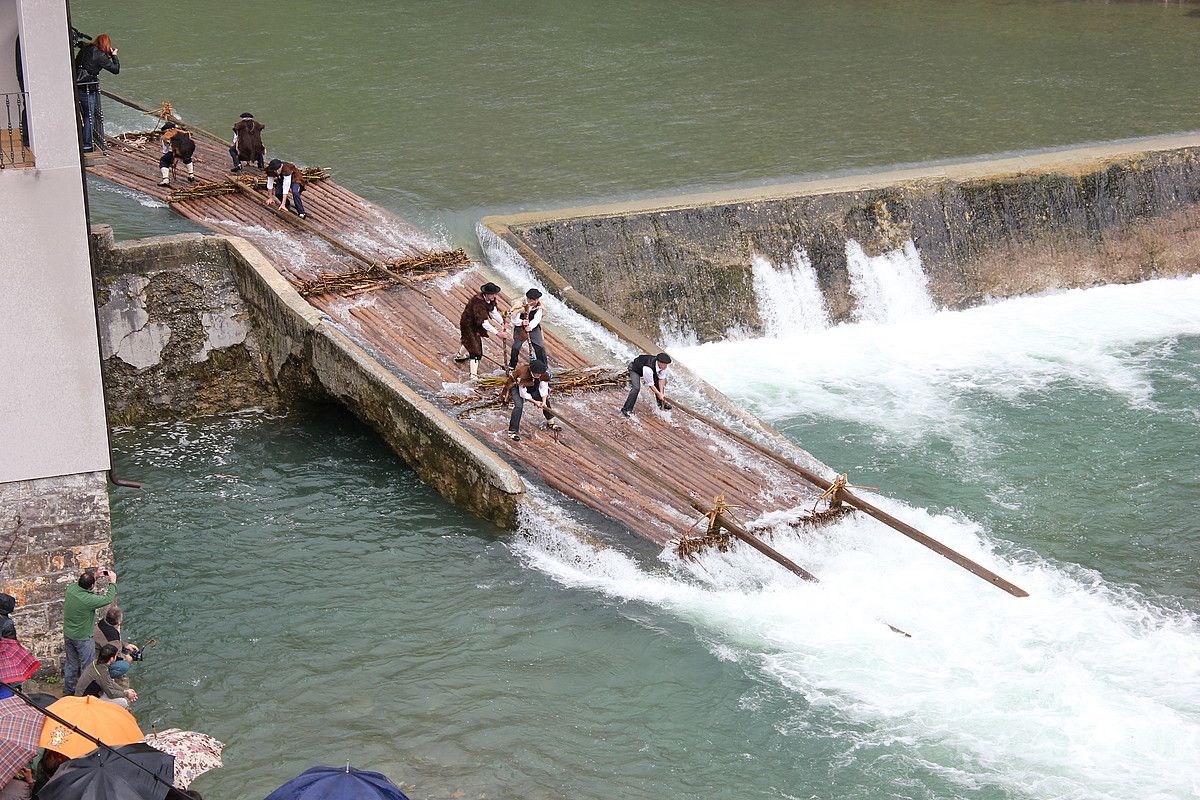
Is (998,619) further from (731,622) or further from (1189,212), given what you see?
(1189,212)

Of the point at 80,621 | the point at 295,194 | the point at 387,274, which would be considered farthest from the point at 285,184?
the point at 80,621

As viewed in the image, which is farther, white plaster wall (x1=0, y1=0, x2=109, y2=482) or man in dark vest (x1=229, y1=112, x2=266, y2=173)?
man in dark vest (x1=229, y1=112, x2=266, y2=173)

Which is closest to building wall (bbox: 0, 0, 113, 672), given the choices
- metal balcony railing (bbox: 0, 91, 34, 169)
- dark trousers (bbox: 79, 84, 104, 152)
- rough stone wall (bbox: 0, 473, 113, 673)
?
rough stone wall (bbox: 0, 473, 113, 673)

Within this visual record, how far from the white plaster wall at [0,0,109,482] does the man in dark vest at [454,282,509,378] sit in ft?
16.0

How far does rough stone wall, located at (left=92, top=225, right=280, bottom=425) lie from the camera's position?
18.3 metres

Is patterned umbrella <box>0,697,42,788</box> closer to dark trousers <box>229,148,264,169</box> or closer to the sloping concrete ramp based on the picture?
the sloping concrete ramp

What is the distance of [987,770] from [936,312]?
11.9m

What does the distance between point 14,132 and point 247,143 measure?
351 inches

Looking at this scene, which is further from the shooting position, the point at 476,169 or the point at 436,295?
the point at 476,169

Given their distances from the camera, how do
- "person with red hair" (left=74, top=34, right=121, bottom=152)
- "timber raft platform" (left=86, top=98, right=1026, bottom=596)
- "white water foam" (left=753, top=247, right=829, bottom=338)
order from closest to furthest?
1. "timber raft platform" (left=86, top=98, right=1026, bottom=596)
2. "person with red hair" (left=74, top=34, right=121, bottom=152)
3. "white water foam" (left=753, top=247, right=829, bottom=338)

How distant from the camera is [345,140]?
2602 cm

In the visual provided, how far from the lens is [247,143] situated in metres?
22.5

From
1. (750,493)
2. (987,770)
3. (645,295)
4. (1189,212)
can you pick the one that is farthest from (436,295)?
(1189,212)

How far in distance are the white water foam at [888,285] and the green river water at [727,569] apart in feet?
0.88
